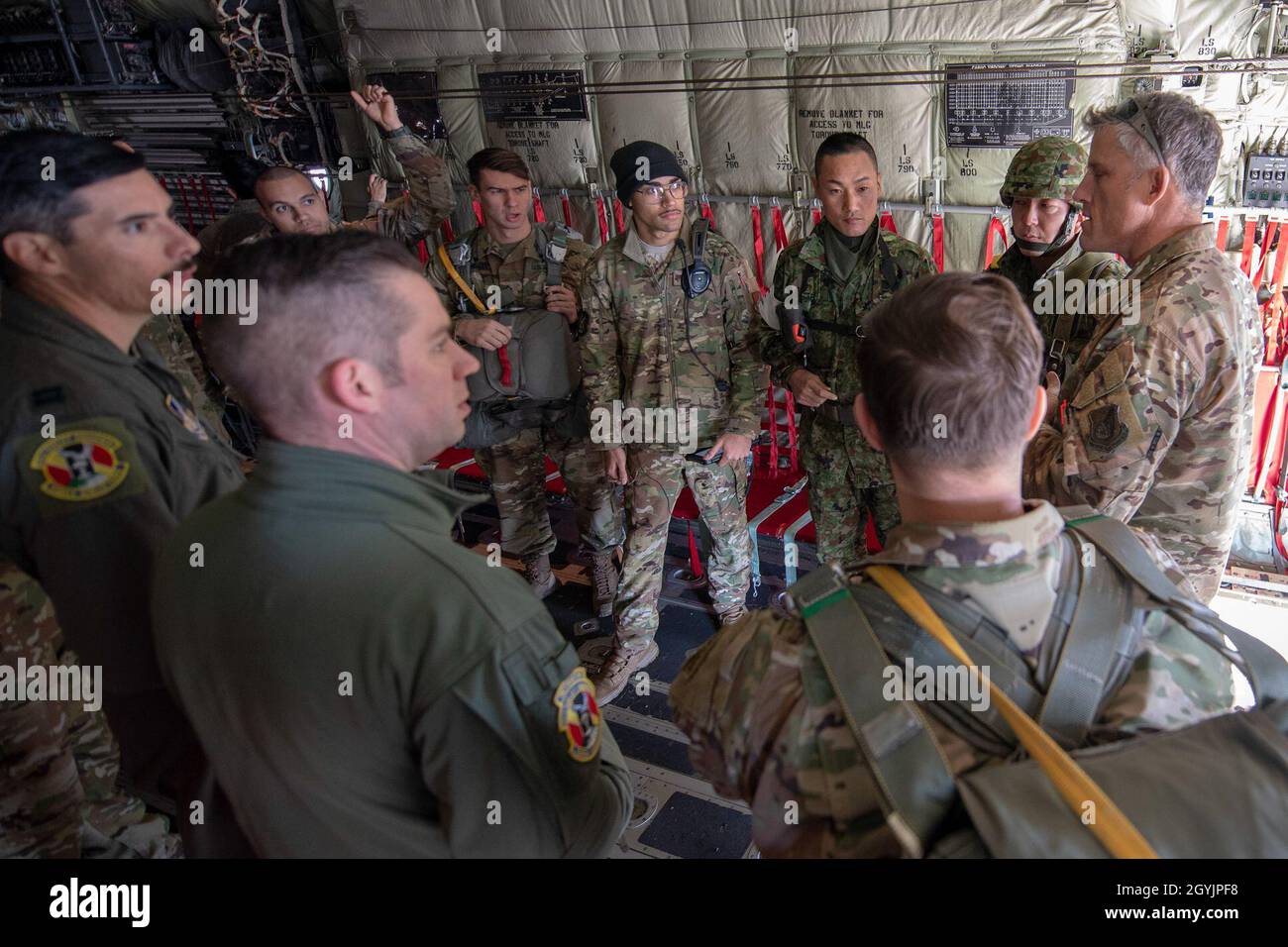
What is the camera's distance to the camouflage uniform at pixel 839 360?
338 centimetres

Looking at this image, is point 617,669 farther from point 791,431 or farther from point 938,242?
point 938,242

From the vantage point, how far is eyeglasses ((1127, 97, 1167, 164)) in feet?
7.14

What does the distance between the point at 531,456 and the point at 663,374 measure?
105 centimetres

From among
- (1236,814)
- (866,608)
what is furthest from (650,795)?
(1236,814)

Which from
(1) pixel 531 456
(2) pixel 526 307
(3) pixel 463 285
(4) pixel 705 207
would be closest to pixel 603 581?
(1) pixel 531 456

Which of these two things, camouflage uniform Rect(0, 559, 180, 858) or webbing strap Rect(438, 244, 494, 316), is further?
webbing strap Rect(438, 244, 494, 316)

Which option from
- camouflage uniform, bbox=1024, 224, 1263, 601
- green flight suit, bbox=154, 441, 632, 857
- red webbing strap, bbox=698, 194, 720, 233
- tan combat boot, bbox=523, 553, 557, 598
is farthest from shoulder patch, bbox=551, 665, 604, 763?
red webbing strap, bbox=698, 194, 720, 233

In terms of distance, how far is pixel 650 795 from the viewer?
3.16m

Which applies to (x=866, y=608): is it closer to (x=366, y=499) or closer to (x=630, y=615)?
(x=366, y=499)

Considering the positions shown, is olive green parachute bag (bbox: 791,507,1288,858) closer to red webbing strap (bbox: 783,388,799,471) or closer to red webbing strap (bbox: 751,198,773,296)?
red webbing strap (bbox: 783,388,799,471)

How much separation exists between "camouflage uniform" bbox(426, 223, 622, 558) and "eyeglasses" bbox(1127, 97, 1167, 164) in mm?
2388

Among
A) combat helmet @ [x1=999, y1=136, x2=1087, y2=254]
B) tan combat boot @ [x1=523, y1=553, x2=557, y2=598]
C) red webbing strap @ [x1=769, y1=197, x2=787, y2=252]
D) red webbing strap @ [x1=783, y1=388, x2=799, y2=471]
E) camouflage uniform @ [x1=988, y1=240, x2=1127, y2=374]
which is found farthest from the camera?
red webbing strap @ [x1=769, y1=197, x2=787, y2=252]

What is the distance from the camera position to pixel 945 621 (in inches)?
47.4

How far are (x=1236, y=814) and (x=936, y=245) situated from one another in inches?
169
